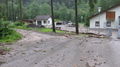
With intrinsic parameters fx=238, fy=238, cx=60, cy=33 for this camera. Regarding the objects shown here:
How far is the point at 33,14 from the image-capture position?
371 feet

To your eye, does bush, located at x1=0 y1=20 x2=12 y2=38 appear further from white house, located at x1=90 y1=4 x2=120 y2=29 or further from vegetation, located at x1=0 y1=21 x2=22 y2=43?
white house, located at x1=90 y1=4 x2=120 y2=29

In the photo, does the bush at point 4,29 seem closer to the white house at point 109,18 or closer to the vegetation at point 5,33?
the vegetation at point 5,33

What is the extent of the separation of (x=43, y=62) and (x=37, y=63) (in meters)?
0.36

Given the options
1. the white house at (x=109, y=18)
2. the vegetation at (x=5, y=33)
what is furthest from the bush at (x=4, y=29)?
the white house at (x=109, y=18)

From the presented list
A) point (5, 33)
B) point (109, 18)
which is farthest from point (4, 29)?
point (109, 18)

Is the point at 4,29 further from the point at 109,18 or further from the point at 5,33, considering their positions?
the point at 109,18

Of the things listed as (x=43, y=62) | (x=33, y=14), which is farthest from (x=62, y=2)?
(x=43, y=62)

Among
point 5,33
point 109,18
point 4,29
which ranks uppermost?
point 109,18

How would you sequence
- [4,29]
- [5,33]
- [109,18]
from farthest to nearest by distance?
[109,18]
[4,29]
[5,33]

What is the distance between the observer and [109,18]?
4722 centimetres

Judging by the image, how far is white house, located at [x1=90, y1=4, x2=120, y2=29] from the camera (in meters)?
46.8

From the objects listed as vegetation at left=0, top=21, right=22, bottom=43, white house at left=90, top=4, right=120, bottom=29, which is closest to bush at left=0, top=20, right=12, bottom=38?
vegetation at left=0, top=21, right=22, bottom=43

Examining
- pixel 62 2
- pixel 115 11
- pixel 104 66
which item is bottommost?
pixel 104 66

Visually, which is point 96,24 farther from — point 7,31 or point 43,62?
point 43,62
